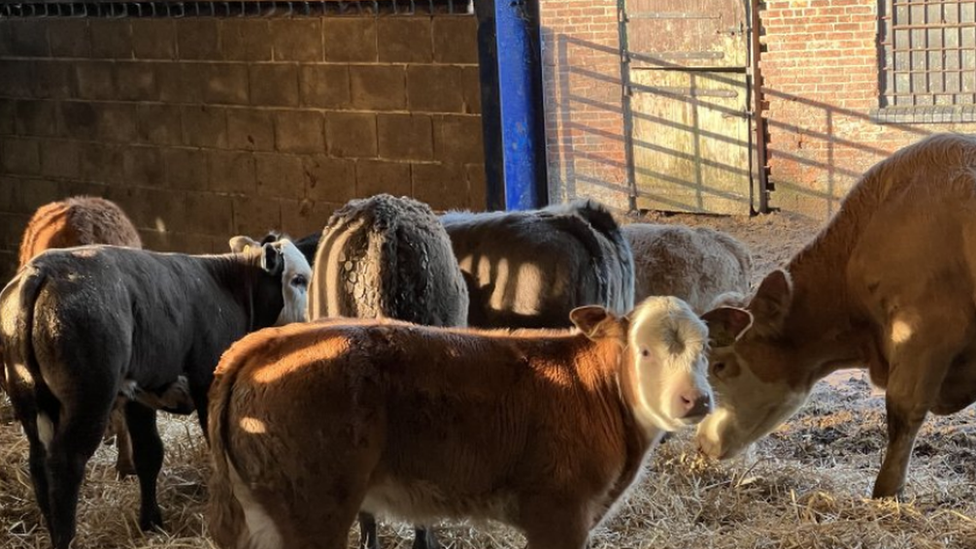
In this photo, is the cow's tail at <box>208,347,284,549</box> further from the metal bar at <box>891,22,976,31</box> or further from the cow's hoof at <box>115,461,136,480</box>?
the metal bar at <box>891,22,976,31</box>

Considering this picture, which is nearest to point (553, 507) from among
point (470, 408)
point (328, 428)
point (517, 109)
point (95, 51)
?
point (470, 408)

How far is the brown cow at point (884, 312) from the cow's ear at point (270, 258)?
1.89m

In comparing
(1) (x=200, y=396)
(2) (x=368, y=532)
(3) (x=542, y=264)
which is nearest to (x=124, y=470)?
(1) (x=200, y=396)

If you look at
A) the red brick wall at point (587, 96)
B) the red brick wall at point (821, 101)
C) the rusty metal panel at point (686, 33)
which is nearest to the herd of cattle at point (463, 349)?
the red brick wall at point (821, 101)

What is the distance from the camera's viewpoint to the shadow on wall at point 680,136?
1077 cm

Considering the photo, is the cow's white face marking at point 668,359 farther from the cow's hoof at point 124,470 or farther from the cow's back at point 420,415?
the cow's hoof at point 124,470

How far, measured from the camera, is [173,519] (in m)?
5.20

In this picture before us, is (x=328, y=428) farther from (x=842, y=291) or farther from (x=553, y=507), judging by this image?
(x=842, y=291)

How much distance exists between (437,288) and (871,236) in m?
1.66

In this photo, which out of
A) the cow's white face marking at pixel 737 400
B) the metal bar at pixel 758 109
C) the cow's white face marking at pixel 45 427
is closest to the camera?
the cow's white face marking at pixel 45 427

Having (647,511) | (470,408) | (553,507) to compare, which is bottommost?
(647,511)

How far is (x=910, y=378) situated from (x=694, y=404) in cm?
171

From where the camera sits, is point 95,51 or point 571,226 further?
point 95,51

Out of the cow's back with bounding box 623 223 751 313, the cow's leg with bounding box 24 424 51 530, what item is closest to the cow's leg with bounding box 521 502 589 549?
the cow's leg with bounding box 24 424 51 530
